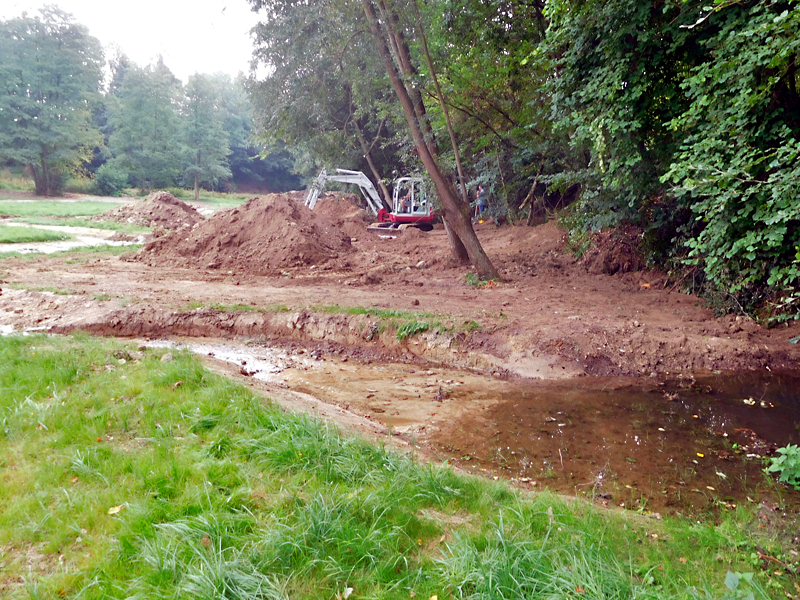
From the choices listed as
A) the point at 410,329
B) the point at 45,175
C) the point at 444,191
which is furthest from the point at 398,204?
the point at 45,175

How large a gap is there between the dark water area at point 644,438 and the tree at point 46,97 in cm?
3962

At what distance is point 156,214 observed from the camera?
23.3 metres

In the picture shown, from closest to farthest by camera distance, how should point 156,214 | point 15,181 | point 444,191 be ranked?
point 444,191 → point 156,214 → point 15,181

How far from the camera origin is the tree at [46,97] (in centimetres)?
3369

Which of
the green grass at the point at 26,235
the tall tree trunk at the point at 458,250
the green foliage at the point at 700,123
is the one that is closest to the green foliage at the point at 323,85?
the tall tree trunk at the point at 458,250

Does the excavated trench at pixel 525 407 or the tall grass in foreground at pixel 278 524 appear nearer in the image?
the tall grass in foreground at pixel 278 524

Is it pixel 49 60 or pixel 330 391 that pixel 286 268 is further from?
pixel 49 60

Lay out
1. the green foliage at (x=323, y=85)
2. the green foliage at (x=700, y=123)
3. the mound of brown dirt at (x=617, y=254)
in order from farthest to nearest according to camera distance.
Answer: the green foliage at (x=323, y=85)
the mound of brown dirt at (x=617, y=254)
the green foliage at (x=700, y=123)

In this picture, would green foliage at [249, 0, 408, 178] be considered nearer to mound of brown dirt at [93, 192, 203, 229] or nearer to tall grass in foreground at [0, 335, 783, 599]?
mound of brown dirt at [93, 192, 203, 229]

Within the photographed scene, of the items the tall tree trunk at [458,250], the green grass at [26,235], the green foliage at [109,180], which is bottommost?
the green grass at [26,235]

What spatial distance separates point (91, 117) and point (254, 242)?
116 ft

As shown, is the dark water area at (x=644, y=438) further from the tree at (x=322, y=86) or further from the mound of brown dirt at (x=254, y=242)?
the tree at (x=322, y=86)

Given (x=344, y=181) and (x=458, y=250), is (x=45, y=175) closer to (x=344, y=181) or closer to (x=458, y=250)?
(x=344, y=181)

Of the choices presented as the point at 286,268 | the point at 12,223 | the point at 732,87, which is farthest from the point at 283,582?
the point at 12,223
